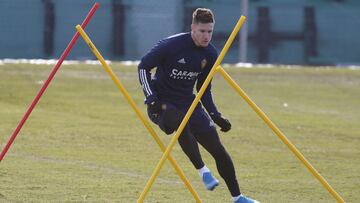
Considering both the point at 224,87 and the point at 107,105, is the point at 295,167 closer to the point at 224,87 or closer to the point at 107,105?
the point at 107,105

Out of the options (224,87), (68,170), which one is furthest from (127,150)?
(224,87)

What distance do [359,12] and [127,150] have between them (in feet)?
60.5

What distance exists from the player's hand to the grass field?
4.27 feet

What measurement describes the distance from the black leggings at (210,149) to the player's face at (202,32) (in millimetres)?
859

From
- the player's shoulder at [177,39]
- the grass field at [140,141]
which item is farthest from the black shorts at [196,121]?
the grass field at [140,141]

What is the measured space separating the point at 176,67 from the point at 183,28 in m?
20.6

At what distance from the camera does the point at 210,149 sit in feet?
34.3

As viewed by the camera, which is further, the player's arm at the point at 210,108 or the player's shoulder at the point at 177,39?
the player's arm at the point at 210,108

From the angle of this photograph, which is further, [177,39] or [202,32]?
[177,39]

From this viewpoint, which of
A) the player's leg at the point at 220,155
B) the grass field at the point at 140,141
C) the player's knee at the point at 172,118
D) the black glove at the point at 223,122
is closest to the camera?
Result: the player's knee at the point at 172,118

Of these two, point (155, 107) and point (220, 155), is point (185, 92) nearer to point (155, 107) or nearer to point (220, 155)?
point (155, 107)

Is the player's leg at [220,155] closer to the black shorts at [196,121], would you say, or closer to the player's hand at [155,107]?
the black shorts at [196,121]

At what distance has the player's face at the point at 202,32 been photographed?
1007 centimetres

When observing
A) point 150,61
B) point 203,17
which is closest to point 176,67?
point 150,61
